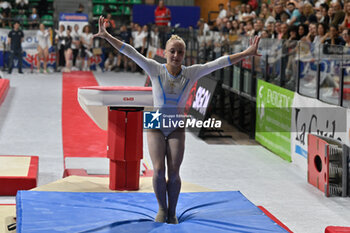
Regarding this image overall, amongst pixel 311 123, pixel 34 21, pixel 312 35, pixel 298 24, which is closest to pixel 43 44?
pixel 34 21

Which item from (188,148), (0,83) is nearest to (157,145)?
(188,148)

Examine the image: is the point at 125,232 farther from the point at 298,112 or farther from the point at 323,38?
the point at 323,38

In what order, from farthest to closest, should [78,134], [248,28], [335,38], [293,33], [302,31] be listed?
[248,28] → [302,31] → [293,33] → [78,134] → [335,38]

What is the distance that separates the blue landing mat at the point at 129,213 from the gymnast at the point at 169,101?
10.6 inches

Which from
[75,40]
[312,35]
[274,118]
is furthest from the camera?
[75,40]

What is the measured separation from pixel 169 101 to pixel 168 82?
0.17 m

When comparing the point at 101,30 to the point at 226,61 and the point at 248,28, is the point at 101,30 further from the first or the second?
the point at 248,28

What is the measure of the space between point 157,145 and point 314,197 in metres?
3.03

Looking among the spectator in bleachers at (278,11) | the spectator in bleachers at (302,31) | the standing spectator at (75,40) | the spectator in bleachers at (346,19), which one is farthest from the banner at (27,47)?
the spectator in bleachers at (346,19)

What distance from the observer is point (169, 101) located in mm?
5164

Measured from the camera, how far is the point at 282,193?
746 cm

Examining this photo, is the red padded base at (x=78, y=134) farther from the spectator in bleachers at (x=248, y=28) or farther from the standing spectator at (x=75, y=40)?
the standing spectator at (x=75, y=40)

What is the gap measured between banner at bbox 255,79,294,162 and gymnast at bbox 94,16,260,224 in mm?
4302

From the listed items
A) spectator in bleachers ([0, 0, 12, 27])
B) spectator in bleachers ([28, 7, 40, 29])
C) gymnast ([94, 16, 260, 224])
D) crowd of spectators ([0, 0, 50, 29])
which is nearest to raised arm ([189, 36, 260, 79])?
gymnast ([94, 16, 260, 224])
